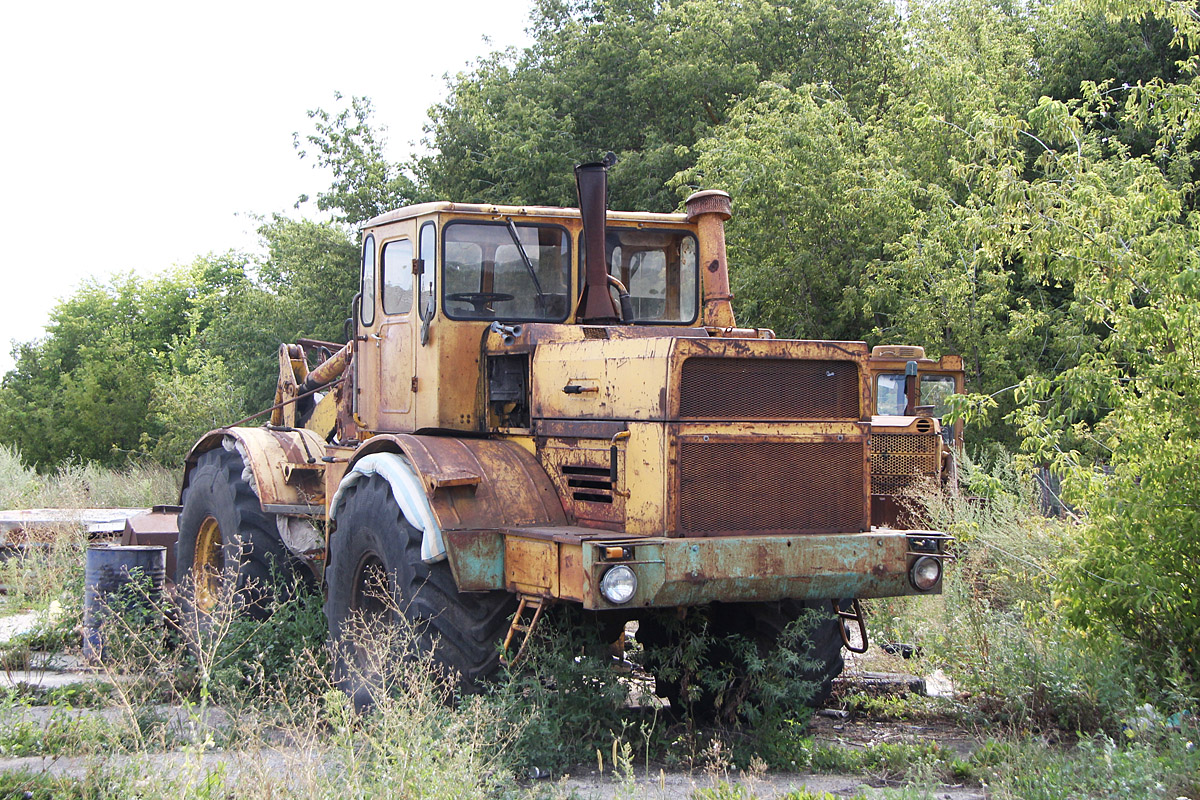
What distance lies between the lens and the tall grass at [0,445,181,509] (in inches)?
690

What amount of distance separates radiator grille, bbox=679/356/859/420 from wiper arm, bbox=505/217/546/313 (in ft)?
5.34

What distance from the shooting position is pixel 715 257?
7.50 m

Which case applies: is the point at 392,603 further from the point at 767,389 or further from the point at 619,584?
the point at 767,389

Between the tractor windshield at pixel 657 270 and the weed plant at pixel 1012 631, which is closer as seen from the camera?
the weed plant at pixel 1012 631

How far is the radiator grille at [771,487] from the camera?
19.3 feet

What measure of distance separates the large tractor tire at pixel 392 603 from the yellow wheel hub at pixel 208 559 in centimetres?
237

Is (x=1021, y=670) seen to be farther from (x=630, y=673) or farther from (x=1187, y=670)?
(x=630, y=673)

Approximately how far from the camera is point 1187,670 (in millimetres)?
6508

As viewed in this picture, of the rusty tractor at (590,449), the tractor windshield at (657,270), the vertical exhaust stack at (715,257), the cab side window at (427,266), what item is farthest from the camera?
the tractor windshield at (657,270)

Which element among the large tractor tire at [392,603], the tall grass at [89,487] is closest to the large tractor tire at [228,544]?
the large tractor tire at [392,603]

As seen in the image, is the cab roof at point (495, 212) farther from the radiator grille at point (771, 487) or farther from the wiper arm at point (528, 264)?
the radiator grille at point (771, 487)

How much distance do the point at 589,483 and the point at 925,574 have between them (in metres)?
1.81

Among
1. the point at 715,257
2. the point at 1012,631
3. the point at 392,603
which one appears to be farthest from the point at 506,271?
the point at 1012,631

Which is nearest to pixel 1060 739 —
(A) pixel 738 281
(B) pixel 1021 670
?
(B) pixel 1021 670
